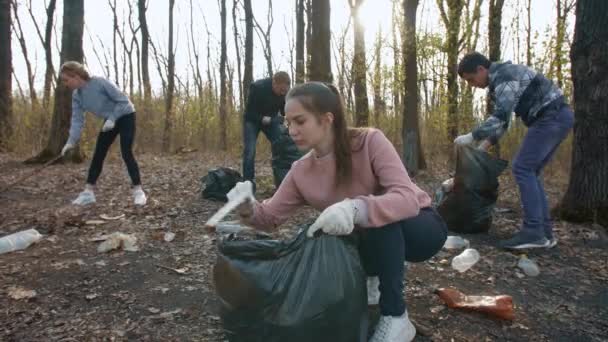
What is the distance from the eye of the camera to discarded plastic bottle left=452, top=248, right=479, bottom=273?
2.96 metres

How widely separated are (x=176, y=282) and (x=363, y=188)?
1.36 metres

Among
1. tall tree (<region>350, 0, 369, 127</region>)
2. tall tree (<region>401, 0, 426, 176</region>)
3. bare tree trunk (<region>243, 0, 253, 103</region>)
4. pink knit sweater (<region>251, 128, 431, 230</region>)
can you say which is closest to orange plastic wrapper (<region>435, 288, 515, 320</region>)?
pink knit sweater (<region>251, 128, 431, 230</region>)

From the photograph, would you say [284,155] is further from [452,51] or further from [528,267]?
[452,51]

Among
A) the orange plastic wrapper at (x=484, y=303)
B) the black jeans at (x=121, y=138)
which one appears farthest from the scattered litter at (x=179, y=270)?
the black jeans at (x=121, y=138)

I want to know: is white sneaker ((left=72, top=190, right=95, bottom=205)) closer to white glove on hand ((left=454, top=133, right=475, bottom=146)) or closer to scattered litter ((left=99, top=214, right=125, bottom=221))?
scattered litter ((left=99, top=214, right=125, bottom=221))

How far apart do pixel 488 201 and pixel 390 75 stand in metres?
5.39

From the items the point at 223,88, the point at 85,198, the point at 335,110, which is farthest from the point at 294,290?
the point at 223,88

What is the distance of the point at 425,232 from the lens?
1.88 metres

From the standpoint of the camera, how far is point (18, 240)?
3205 mm

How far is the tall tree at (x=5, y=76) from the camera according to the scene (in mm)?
8117

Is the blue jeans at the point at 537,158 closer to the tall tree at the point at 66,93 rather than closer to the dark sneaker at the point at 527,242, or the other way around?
the dark sneaker at the point at 527,242

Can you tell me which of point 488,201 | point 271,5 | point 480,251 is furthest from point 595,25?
point 271,5

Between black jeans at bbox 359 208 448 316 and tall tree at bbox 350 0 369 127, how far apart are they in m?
5.45

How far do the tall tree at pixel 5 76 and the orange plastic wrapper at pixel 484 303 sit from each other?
27.2ft
